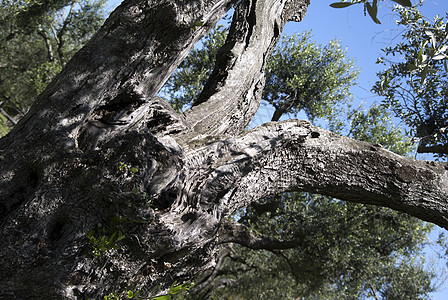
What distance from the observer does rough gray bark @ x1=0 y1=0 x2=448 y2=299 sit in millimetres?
2562

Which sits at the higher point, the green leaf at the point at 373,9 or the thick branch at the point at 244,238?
the green leaf at the point at 373,9

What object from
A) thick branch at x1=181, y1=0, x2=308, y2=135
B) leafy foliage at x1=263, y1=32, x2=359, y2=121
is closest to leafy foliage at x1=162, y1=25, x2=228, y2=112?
leafy foliage at x1=263, y1=32, x2=359, y2=121

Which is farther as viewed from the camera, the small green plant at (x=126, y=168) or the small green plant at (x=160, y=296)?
the small green plant at (x=126, y=168)

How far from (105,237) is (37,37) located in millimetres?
21439

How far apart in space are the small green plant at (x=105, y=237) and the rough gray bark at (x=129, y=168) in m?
0.03

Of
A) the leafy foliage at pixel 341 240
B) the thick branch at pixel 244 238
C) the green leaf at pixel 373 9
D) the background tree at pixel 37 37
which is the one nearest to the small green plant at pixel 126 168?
the green leaf at pixel 373 9

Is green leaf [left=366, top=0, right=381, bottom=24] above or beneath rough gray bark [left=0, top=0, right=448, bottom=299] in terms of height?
above

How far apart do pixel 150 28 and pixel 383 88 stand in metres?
6.75

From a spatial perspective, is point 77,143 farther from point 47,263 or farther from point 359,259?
point 359,259

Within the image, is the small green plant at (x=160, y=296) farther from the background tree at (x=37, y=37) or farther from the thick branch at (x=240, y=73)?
the background tree at (x=37, y=37)

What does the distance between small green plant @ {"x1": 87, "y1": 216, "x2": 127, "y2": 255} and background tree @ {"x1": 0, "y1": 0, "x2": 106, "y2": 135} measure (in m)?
15.8

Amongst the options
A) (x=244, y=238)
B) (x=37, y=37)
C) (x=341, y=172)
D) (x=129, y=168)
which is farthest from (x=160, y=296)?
(x=37, y=37)

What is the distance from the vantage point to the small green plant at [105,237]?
2498mm

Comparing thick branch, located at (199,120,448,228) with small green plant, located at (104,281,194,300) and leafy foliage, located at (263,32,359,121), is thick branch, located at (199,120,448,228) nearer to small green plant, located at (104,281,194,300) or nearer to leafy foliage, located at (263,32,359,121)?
small green plant, located at (104,281,194,300)
